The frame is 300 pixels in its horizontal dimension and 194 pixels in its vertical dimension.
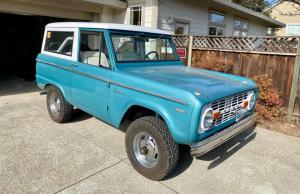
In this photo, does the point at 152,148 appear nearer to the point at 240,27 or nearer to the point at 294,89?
the point at 294,89

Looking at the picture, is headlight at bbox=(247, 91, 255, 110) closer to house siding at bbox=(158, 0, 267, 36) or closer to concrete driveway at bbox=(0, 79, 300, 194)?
concrete driveway at bbox=(0, 79, 300, 194)

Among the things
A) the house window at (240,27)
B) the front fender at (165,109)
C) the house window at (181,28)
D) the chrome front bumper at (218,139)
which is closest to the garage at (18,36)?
the house window at (181,28)

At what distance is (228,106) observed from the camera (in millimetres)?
3377

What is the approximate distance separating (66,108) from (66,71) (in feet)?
2.50

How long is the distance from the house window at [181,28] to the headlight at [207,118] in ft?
23.9

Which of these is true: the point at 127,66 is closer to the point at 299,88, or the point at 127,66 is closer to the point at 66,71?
the point at 66,71

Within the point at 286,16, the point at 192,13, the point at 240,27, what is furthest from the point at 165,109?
the point at 286,16

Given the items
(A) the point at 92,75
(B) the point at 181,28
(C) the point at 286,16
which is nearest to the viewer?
(A) the point at 92,75

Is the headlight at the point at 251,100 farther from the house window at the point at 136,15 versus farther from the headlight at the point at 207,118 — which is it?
the house window at the point at 136,15

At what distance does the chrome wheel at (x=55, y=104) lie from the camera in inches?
199

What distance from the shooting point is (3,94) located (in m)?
7.44

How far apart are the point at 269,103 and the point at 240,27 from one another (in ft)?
33.8

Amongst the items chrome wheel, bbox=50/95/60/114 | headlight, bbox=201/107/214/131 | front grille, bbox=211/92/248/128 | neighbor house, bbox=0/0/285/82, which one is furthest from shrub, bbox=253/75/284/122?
chrome wheel, bbox=50/95/60/114

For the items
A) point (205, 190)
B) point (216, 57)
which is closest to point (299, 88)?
point (216, 57)
